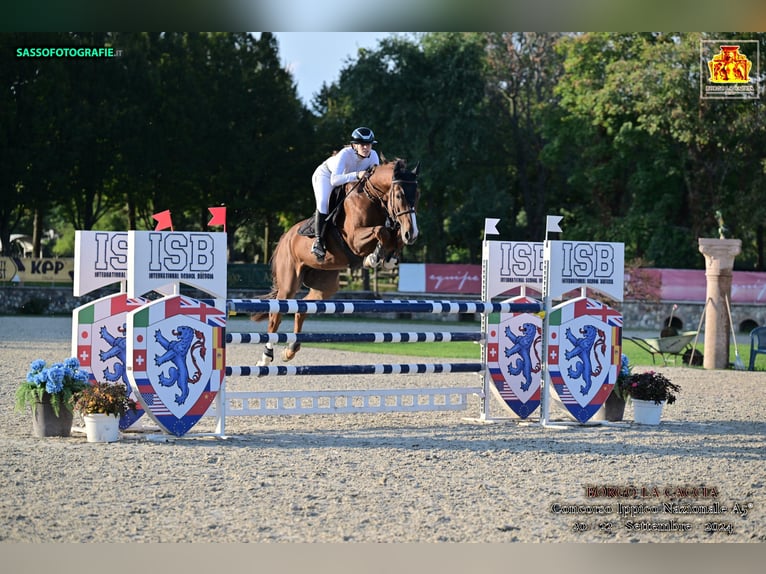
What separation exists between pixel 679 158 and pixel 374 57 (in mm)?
11548

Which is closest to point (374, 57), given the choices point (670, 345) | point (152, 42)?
point (152, 42)

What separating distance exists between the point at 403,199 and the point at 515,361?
1959mm

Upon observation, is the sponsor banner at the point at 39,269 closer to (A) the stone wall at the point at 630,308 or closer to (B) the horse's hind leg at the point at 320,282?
(A) the stone wall at the point at 630,308

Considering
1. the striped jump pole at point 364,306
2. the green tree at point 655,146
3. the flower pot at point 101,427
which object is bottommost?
the flower pot at point 101,427

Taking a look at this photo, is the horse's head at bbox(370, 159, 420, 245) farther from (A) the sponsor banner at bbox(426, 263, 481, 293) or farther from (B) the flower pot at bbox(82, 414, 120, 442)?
(A) the sponsor banner at bbox(426, 263, 481, 293)

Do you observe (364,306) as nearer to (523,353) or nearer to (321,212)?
(321,212)

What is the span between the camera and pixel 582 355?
7.96 meters

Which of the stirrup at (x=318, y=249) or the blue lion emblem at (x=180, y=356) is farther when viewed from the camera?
the stirrup at (x=318, y=249)

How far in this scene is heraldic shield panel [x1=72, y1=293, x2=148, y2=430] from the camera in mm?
7430

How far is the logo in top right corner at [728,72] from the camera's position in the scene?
2119cm

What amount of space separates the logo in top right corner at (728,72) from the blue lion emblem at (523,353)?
1410 cm

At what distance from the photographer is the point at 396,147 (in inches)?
1363

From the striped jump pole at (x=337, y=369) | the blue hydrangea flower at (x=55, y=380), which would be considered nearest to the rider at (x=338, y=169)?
the striped jump pole at (x=337, y=369)

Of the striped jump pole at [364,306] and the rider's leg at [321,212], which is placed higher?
the rider's leg at [321,212]
